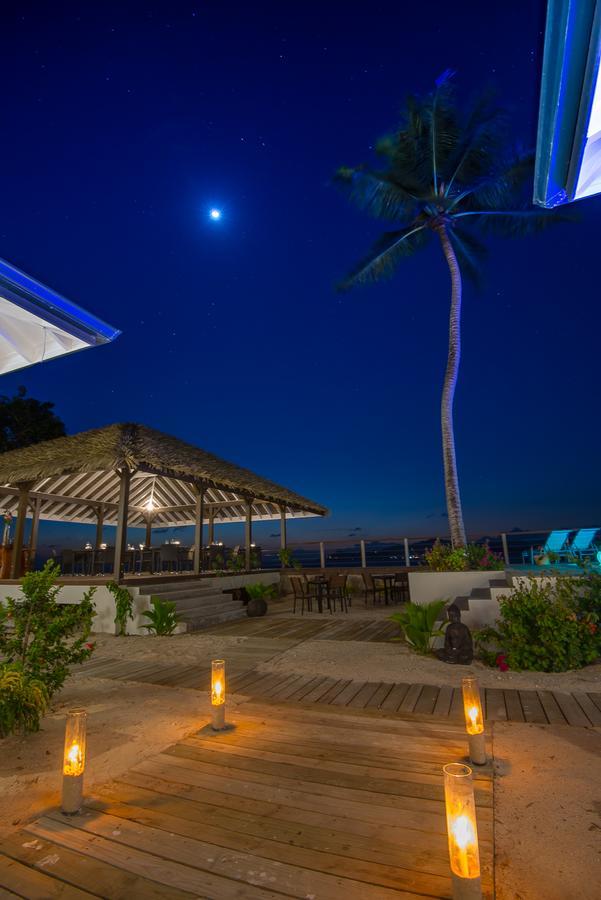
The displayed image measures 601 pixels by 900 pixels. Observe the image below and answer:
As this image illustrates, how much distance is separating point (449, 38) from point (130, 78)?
25.3 ft

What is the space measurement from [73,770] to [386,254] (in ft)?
43.7

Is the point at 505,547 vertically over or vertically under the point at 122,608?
over

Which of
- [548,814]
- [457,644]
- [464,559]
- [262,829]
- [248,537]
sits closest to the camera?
[262,829]

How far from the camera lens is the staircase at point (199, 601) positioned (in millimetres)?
9258

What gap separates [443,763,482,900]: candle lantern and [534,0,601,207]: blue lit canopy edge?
8.88 ft

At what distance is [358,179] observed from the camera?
12.1 metres

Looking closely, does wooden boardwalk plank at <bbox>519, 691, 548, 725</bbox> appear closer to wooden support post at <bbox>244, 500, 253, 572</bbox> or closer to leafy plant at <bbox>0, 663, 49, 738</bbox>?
leafy plant at <bbox>0, 663, 49, 738</bbox>

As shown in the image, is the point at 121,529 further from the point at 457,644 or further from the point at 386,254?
the point at 386,254

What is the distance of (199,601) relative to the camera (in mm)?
10258

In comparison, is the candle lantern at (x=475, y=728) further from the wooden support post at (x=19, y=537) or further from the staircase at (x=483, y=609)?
→ the wooden support post at (x=19, y=537)

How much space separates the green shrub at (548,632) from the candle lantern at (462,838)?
4409 mm

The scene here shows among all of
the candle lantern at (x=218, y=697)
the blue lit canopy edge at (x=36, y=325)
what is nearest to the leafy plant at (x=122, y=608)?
the candle lantern at (x=218, y=697)

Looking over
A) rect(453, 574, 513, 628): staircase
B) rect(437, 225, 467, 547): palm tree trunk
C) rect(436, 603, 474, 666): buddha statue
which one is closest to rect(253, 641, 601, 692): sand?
rect(436, 603, 474, 666): buddha statue

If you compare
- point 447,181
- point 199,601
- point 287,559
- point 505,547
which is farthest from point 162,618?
point 447,181
